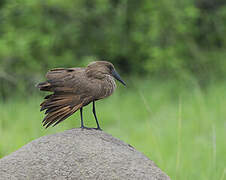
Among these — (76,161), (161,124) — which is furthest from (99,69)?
(161,124)

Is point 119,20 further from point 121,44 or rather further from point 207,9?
point 207,9

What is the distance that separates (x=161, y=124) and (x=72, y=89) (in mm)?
4368

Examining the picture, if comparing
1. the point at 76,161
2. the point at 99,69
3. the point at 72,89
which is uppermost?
the point at 99,69

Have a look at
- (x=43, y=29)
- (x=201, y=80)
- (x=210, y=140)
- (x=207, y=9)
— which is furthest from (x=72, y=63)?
(x=210, y=140)

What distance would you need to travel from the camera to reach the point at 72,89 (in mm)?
3199

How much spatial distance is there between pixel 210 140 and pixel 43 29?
5466 millimetres

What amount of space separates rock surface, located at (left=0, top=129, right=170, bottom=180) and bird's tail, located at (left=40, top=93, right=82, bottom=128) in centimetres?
24

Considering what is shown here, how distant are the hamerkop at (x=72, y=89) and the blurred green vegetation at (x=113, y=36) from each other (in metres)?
6.19

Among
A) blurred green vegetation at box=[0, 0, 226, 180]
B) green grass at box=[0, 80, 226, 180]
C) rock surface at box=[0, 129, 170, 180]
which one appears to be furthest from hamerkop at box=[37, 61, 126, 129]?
blurred green vegetation at box=[0, 0, 226, 180]

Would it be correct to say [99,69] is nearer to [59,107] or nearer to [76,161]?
[59,107]

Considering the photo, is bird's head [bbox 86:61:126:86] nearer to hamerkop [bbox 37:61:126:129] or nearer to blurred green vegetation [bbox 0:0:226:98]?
hamerkop [bbox 37:61:126:129]

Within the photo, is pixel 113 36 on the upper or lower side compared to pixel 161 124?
upper

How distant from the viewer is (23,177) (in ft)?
10.0

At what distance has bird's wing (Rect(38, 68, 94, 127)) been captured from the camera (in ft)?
10.1
